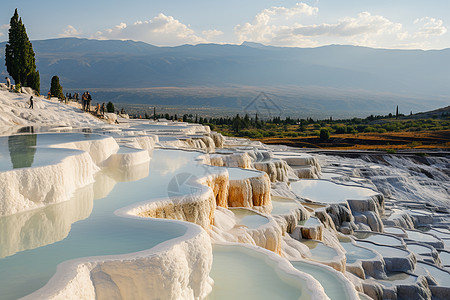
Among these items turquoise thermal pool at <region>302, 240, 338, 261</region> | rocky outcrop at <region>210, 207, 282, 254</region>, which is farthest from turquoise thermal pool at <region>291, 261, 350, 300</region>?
turquoise thermal pool at <region>302, 240, 338, 261</region>

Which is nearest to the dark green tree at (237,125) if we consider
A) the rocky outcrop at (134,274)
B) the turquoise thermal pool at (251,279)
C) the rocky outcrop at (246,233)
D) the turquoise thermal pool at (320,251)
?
the turquoise thermal pool at (320,251)

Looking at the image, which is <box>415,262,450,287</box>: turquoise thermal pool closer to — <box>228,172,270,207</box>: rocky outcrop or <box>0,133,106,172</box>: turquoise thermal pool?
<box>228,172,270,207</box>: rocky outcrop

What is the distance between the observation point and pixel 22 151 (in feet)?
31.7

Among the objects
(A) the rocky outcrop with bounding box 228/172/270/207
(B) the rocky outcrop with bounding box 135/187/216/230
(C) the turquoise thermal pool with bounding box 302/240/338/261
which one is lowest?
(C) the turquoise thermal pool with bounding box 302/240/338/261

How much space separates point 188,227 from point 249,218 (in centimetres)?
456

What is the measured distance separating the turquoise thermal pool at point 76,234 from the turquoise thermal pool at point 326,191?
34.3ft

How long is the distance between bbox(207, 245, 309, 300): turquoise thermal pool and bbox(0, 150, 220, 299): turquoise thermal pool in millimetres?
925

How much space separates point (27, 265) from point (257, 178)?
799cm

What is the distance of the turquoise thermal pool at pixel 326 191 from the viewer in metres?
A: 17.3

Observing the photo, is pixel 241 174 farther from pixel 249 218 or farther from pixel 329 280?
pixel 329 280

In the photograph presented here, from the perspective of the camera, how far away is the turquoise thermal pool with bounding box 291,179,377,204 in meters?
17.3

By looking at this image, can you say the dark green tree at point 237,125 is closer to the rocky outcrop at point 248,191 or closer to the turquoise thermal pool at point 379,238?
the turquoise thermal pool at point 379,238

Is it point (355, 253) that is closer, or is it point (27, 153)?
point (27, 153)

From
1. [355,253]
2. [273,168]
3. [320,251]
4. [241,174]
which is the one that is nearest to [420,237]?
[355,253]
